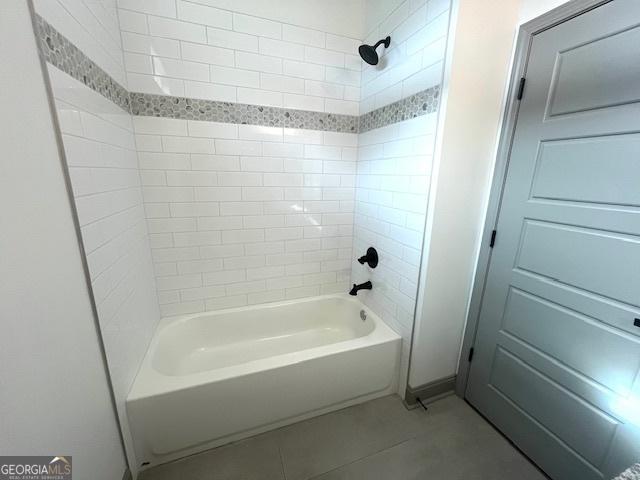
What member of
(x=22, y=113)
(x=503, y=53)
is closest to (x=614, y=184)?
(x=503, y=53)

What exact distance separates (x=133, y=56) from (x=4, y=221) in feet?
4.38

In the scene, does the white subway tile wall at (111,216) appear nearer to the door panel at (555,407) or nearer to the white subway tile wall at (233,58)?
the white subway tile wall at (233,58)

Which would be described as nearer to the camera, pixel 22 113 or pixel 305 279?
pixel 22 113

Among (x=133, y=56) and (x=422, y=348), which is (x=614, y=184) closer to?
(x=422, y=348)

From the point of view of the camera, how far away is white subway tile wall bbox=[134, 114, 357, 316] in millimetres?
1599

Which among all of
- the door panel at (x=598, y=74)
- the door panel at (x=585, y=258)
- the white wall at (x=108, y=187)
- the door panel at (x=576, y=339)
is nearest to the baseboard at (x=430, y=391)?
the door panel at (x=576, y=339)

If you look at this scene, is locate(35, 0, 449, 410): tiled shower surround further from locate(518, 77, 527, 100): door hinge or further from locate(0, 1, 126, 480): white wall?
locate(518, 77, 527, 100): door hinge

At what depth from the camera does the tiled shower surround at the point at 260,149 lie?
1.32 m

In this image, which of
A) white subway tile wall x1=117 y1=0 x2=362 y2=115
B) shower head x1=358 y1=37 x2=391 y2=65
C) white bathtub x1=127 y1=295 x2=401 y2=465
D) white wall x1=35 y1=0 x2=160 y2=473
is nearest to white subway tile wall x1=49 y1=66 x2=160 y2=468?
white wall x1=35 y1=0 x2=160 y2=473

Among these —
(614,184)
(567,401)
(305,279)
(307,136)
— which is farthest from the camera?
(305,279)

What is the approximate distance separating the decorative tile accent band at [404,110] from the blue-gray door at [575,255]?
433mm

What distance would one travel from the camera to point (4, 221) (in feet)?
1.90

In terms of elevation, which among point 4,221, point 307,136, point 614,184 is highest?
point 307,136

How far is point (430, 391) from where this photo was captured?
5.38ft
